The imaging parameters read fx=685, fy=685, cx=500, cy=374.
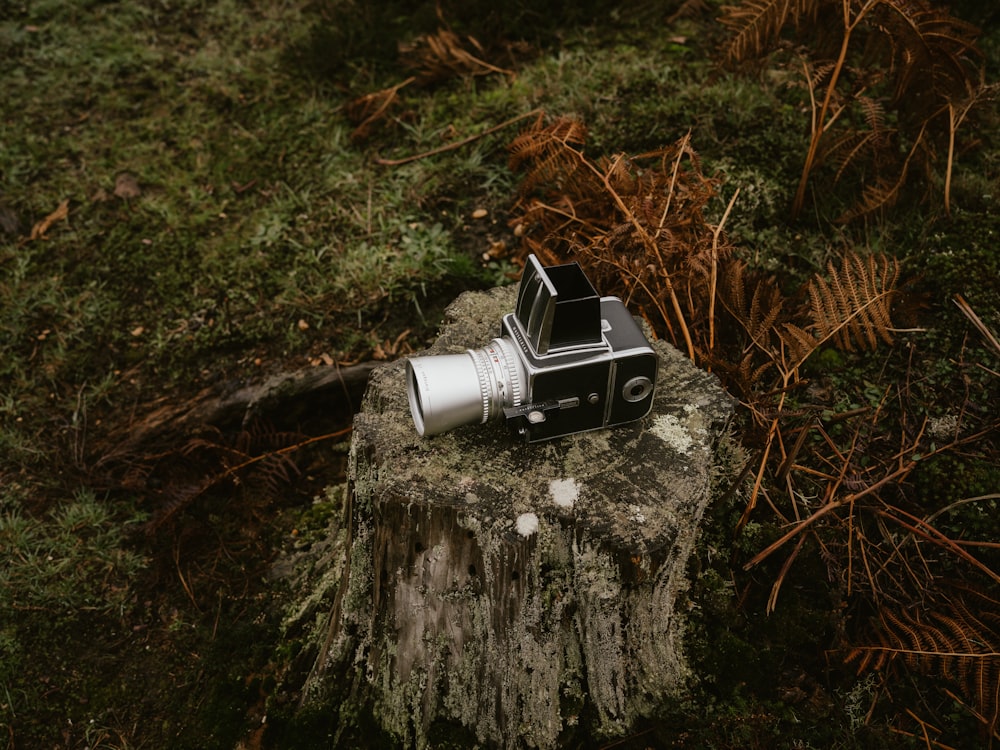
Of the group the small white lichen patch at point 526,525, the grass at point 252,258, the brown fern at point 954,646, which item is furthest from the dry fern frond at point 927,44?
the small white lichen patch at point 526,525

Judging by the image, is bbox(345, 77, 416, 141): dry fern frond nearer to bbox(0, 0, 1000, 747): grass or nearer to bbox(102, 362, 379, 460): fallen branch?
bbox(0, 0, 1000, 747): grass

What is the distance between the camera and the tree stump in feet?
Result: 6.90

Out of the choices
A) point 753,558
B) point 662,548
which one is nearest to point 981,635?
point 753,558

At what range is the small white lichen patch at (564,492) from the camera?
2111 millimetres

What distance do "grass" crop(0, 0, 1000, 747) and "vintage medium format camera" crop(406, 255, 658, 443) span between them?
1.00 metres

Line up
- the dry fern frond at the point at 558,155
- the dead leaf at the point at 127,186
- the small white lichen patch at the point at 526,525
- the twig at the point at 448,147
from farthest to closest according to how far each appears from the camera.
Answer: the dead leaf at the point at 127,186, the twig at the point at 448,147, the dry fern frond at the point at 558,155, the small white lichen patch at the point at 526,525

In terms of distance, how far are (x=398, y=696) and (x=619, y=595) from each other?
904 millimetres

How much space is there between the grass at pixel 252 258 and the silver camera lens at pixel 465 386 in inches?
46.7

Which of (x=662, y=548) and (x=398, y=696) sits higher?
(x=662, y=548)

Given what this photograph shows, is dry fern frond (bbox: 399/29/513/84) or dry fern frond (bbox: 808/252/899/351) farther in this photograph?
dry fern frond (bbox: 399/29/513/84)

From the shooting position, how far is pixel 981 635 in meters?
2.45

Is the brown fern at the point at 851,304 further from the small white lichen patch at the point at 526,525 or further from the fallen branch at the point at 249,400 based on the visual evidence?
the fallen branch at the point at 249,400

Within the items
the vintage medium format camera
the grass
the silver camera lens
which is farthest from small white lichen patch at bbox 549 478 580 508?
the grass

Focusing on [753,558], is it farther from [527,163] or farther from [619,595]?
[527,163]
